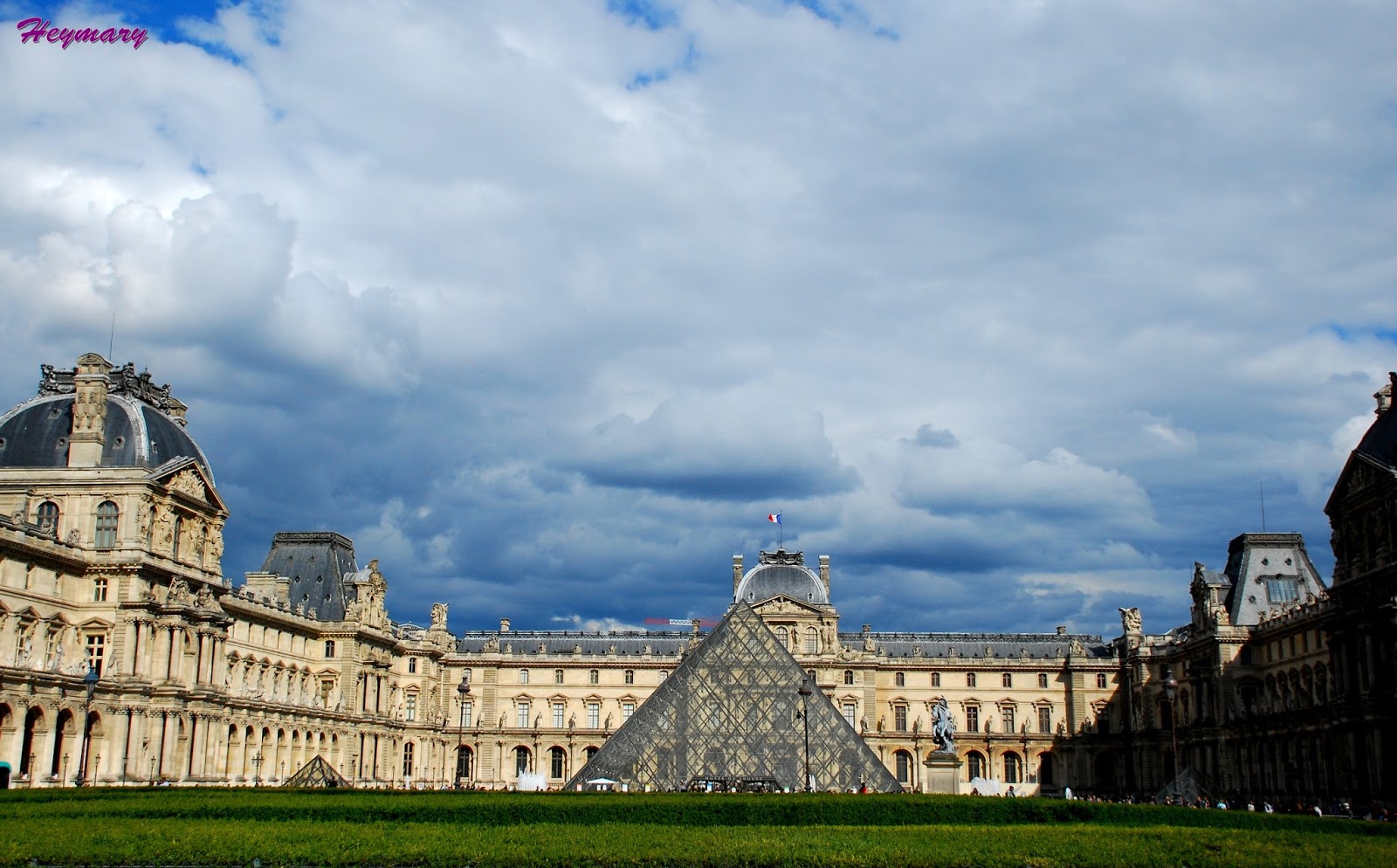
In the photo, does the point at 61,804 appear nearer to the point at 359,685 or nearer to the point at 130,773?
the point at 130,773

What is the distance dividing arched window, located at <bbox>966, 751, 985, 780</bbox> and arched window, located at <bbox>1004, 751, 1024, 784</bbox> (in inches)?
53.0

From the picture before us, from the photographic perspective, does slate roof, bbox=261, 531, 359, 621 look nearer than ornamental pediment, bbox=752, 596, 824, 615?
Yes

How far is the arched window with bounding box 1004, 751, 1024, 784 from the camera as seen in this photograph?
3036 inches

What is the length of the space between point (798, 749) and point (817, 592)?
37.2m

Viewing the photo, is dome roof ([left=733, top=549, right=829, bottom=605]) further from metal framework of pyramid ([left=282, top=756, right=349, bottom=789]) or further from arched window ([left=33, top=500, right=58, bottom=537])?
arched window ([left=33, top=500, right=58, bottom=537])

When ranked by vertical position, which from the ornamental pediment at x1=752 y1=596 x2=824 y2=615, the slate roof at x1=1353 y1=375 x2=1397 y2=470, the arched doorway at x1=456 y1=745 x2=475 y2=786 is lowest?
the arched doorway at x1=456 y1=745 x2=475 y2=786

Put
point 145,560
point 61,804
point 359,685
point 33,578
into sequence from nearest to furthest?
point 61,804, point 33,578, point 145,560, point 359,685

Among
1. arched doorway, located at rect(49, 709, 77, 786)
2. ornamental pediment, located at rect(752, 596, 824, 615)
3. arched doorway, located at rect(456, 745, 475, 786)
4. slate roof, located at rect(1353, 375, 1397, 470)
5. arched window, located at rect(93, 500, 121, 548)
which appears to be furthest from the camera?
arched doorway, located at rect(456, 745, 475, 786)

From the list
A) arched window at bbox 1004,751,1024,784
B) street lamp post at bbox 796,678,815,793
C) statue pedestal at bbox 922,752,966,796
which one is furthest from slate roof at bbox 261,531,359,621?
arched window at bbox 1004,751,1024,784

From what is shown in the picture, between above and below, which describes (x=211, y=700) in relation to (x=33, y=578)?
below

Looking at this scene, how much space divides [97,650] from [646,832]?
29.4 meters

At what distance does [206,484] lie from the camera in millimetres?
49000

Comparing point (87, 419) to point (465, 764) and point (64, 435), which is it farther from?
point (465, 764)

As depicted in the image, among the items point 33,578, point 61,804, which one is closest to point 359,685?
point 33,578
